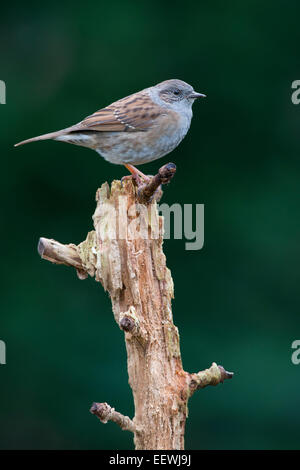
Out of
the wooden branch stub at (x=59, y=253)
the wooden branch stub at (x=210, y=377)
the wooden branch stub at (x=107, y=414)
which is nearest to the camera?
the wooden branch stub at (x=107, y=414)

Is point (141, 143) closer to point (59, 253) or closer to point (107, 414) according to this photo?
point (59, 253)

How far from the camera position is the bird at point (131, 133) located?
322 centimetres

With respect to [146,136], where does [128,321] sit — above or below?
below

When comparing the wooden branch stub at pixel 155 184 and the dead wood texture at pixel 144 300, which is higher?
the wooden branch stub at pixel 155 184

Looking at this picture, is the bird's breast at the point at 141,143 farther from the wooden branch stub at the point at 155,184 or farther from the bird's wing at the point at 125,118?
the wooden branch stub at the point at 155,184

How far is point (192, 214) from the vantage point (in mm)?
3514

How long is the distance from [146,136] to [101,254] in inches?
32.5

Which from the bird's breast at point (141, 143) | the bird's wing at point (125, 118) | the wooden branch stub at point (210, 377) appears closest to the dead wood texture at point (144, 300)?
the wooden branch stub at point (210, 377)

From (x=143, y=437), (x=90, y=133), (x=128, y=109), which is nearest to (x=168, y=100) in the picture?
(x=128, y=109)

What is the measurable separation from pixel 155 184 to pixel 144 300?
0.55 meters

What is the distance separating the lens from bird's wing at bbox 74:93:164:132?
3250 mm

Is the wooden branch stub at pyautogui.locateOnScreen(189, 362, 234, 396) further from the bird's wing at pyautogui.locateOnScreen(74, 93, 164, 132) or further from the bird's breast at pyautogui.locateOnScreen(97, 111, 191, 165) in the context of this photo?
the bird's wing at pyautogui.locateOnScreen(74, 93, 164, 132)

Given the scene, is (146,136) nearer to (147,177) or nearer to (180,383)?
(147,177)

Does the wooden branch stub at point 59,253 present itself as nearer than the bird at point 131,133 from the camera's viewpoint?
Yes
